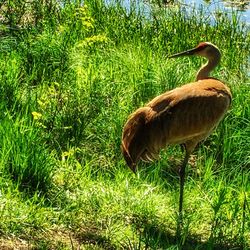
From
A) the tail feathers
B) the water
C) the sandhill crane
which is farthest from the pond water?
the tail feathers

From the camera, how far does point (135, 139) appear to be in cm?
479

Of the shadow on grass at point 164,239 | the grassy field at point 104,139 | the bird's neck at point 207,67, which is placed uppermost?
the bird's neck at point 207,67

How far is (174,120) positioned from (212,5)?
4827mm

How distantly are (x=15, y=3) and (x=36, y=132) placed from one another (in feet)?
9.99

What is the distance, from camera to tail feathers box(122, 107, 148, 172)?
15.7 feet

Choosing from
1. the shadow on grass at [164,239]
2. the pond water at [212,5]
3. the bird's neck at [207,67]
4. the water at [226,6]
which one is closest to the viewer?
the shadow on grass at [164,239]

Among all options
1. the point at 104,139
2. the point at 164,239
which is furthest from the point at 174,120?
the point at 104,139

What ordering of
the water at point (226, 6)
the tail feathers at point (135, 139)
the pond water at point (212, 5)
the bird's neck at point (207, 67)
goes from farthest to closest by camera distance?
the water at point (226, 6) → the pond water at point (212, 5) → the bird's neck at point (207, 67) → the tail feathers at point (135, 139)

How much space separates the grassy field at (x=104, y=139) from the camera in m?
4.65

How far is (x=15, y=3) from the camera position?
778 centimetres

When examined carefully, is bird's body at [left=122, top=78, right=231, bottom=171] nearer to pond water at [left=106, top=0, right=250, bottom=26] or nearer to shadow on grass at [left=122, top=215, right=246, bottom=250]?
shadow on grass at [left=122, top=215, right=246, bottom=250]

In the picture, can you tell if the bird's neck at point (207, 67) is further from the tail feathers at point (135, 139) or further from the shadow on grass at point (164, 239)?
the shadow on grass at point (164, 239)

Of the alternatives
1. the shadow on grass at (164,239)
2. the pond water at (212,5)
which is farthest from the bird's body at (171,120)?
the pond water at (212,5)

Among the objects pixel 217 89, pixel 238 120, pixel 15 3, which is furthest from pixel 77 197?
pixel 15 3
